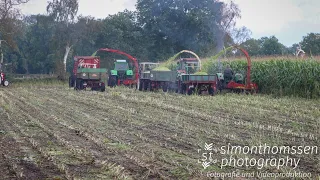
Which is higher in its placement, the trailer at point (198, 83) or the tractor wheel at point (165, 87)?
the trailer at point (198, 83)

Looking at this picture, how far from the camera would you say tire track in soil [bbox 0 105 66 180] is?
6.79 meters

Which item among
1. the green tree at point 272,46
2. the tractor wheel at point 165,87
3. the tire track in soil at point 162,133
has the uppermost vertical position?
the green tree at point 272,46

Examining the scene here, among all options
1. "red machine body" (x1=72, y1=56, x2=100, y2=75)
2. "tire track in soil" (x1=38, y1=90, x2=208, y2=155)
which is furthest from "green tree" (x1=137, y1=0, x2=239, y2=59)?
Answer: "tire track in soil" (x1=38, y1=90, x2=208, y2=155)

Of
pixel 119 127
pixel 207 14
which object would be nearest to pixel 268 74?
pixel 119 127

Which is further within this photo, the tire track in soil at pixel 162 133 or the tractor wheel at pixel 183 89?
the tractor wheel at pixel 183 89

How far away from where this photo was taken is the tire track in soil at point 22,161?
6.79m

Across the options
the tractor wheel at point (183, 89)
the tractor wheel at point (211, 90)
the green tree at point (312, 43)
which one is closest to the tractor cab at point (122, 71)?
the tractor wheel at point (183, 89)

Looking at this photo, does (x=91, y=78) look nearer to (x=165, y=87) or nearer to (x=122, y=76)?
(x=165, y=87)

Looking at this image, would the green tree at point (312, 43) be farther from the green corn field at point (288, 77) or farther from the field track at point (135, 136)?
the field track at point (135, 136)

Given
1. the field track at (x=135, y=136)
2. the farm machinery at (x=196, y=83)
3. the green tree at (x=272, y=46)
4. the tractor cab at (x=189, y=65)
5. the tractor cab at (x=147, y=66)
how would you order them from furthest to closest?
the green tree at (x=272, y=46) → the tractor cab at (x=147, y=66) → the tractor cab at (x=189, y=65) → the farm machinery at (x=196, y=83) → the field track at (x=135, y=136)

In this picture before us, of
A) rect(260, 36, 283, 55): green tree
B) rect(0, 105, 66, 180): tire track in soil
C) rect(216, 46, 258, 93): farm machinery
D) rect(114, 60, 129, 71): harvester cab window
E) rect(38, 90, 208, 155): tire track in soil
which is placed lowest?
rect(0, 105, 66, 180): tire track in soil

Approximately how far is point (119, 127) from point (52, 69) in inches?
1936

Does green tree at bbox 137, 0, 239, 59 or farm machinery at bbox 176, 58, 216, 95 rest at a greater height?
green tree at bbox 137, 0, 239, 59

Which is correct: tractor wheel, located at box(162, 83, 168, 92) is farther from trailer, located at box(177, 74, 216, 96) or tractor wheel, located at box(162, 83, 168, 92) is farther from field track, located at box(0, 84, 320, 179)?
field track, located at box(0, 84, 320, 179)
